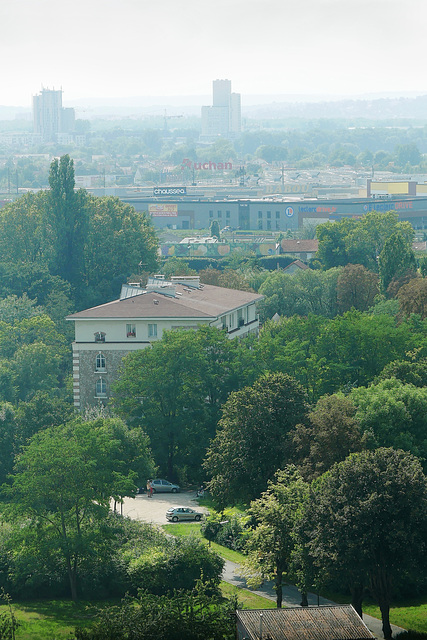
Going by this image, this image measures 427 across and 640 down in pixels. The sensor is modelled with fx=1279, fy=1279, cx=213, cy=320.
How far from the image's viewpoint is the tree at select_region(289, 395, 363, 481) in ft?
175

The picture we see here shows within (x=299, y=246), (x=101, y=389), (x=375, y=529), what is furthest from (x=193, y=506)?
(x=299, y=246)

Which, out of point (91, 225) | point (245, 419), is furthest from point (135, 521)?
point (91, 225)

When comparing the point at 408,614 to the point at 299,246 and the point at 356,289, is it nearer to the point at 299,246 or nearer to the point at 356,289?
the point at 356,289

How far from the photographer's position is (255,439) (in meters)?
57.0

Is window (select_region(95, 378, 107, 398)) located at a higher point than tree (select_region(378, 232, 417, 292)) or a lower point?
lower

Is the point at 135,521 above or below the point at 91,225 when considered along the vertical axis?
below

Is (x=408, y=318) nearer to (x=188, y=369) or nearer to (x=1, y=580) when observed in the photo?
(x=188, y=369)

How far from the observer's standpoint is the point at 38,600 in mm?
51969

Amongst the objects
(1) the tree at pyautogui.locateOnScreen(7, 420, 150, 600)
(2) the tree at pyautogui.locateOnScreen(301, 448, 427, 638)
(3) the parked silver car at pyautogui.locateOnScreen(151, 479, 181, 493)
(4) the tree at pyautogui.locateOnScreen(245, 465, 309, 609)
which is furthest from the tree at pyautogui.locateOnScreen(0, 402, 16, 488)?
(2) the tree at pyautogui.locateOnScreen(301, 448, 427, 638)

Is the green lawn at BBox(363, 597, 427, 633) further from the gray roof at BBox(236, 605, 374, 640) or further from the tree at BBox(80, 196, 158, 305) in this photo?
the tree at BBox(80, 196, 158, 305)

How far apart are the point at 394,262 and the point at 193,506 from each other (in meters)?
42.4

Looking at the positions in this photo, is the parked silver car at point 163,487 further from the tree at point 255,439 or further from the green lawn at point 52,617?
the green lawn at point 52,617

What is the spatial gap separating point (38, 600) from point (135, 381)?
21549 mm

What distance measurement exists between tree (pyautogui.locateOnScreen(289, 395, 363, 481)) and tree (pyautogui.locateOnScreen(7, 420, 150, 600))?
775 cm
